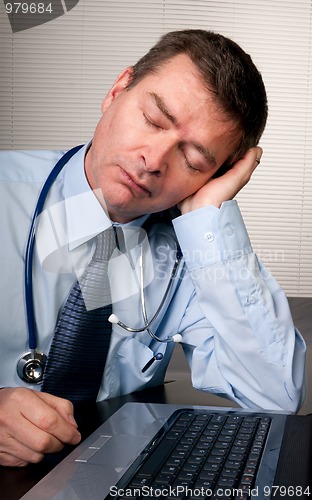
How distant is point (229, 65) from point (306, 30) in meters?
2.88

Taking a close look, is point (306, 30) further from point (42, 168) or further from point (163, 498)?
point (163, 498)

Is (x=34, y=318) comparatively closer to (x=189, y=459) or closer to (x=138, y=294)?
(x=138, y=294)

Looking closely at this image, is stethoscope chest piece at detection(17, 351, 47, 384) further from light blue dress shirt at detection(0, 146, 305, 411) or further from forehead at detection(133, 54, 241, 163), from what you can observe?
forehead at detection(133, 54, 241, 163)

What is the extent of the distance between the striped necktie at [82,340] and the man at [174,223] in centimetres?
4

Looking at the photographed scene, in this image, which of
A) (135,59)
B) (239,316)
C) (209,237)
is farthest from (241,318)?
(135,59)

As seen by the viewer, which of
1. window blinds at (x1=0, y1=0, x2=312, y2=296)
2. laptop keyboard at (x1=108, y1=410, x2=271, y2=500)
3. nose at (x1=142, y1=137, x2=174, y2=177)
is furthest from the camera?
window blinds at (x1=0, y1=0, x2=312, y2=296)

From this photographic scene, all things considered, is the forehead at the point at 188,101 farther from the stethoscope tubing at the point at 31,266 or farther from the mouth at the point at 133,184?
the stethoscope tubing at the point at 31,266

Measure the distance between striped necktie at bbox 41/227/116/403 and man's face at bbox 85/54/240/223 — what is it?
0.13 meters

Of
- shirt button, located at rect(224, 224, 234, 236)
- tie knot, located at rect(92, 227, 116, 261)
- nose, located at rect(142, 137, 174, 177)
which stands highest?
nose, located at rect(142, 137, 174, 177)

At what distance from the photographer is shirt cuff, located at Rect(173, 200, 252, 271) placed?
3.40 ft

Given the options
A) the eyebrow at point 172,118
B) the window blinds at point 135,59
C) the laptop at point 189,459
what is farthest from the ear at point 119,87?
the window blinds at point 135,59

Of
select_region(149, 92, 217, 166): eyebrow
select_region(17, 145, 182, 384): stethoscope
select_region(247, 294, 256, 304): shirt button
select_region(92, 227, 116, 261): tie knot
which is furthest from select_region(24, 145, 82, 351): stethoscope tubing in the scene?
select_region(247, 294, 256, 304): shirt button

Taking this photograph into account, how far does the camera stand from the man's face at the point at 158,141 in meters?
1.02

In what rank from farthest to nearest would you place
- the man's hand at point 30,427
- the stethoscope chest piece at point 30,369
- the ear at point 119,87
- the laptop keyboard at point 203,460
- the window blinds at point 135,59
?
the window blinds at point 135,59, the ear at point 119,87, the stethoscope chest piece at point 30,369, the man's hand at point 30,427, the laptop keyboard at point 203,460
